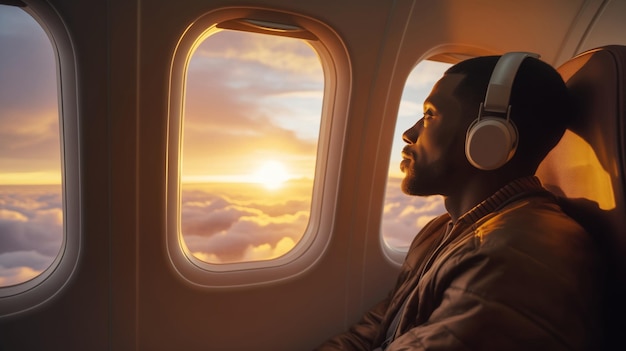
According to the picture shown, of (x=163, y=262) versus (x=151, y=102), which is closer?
(x=151, y=102)

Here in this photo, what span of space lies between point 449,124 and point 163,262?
1339mm

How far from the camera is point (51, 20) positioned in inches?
62.6

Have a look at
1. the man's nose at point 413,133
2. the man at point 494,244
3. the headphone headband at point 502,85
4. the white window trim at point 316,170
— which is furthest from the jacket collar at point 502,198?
the white window trim at point 316,170

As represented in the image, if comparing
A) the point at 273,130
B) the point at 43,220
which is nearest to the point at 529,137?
the point at 273,130

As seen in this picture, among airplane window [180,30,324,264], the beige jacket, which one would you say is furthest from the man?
airplane window [180,30,324,264]

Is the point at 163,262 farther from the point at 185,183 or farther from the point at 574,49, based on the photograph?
the point at 574,49

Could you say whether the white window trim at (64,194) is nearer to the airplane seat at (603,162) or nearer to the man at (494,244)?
the man at (494,244)

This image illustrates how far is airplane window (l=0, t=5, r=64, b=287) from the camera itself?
1.71 metres

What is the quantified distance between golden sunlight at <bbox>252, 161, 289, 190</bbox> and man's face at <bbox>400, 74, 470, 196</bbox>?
0.85m

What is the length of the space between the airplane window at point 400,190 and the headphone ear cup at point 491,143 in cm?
82

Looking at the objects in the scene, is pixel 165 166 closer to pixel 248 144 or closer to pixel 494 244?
pixel 248 144

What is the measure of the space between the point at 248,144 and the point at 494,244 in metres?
1.39

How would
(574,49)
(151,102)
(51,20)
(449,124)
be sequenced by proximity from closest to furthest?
(449,124), (51,20), (151,102), (574,49)

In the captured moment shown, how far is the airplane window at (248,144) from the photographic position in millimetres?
2021
